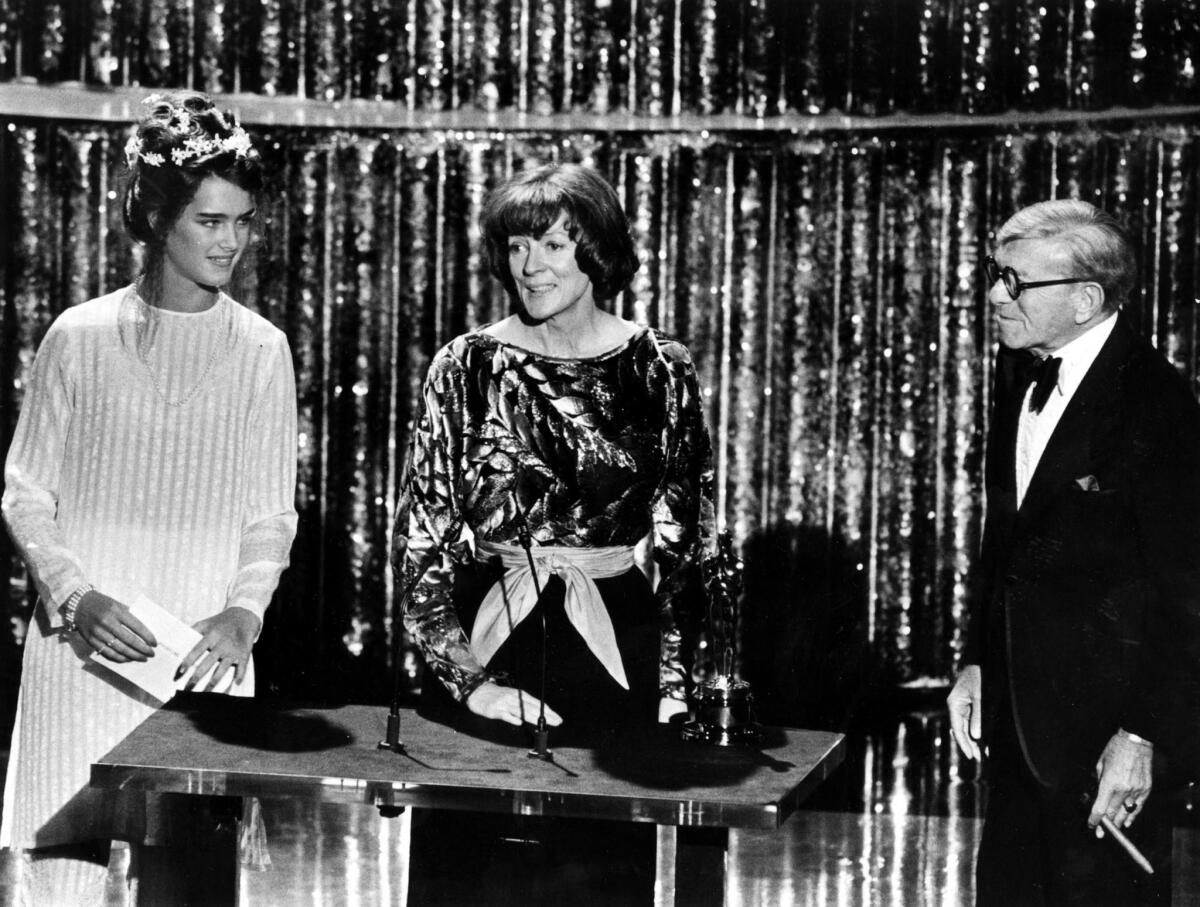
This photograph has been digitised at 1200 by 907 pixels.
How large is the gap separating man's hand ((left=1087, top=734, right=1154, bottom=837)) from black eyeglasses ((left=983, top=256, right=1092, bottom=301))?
0.71 meters

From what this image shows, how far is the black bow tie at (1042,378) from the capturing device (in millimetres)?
2846

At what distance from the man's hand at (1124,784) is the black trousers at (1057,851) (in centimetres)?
3

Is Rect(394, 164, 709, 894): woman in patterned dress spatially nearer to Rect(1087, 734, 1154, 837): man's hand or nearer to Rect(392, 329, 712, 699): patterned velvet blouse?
Rect(392, 329, 712, 699): patterned velvet blouse

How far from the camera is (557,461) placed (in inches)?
123

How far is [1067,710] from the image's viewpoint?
9.04 ft

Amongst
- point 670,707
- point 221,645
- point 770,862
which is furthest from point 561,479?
point 770,862

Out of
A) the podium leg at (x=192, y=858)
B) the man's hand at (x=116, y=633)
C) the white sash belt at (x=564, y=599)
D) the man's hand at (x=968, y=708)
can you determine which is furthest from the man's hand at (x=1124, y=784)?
the man's hand at (x=116, y=633)

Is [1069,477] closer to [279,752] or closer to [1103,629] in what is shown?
[1103,629]

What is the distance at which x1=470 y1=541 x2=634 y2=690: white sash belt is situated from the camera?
3.06 metres

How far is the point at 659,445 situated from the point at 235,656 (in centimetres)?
81

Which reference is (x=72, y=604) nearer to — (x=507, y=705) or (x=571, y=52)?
(x=507, y=705)

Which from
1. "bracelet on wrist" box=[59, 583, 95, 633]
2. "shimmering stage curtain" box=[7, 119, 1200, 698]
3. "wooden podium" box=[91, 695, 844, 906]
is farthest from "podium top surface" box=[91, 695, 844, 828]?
"shimmering stage curtain" box=[7, 119, 1200, 698]

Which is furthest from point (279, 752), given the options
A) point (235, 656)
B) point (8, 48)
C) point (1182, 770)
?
point (8, 48)

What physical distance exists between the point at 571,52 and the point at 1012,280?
342cm
